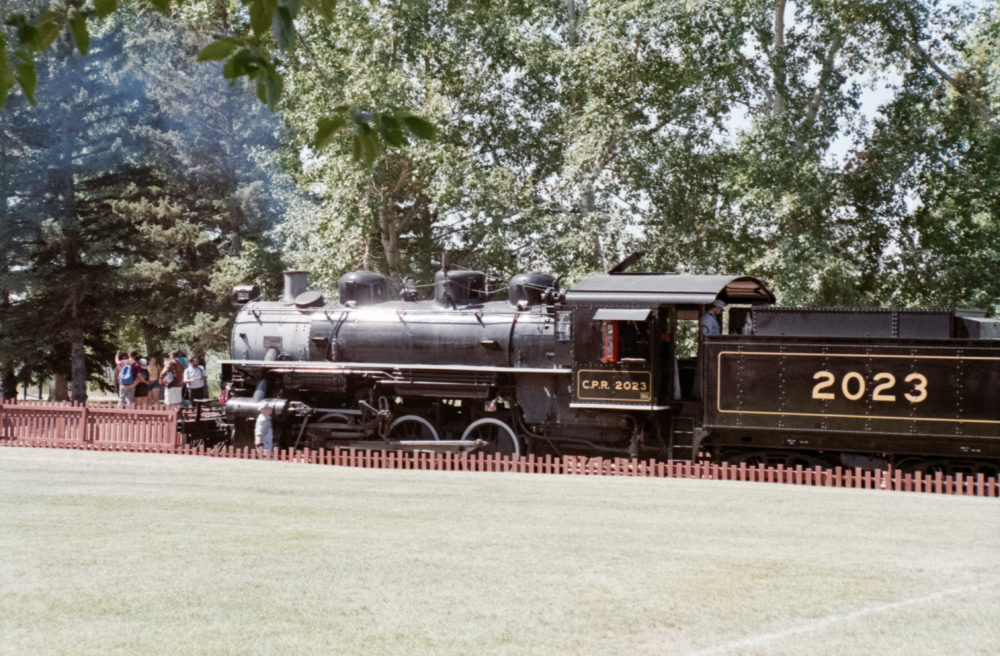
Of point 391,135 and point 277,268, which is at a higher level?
point 277,268

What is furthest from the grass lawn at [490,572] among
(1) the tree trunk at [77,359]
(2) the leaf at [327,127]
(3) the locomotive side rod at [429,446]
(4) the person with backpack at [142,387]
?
(1) the tree trunk at [77,359]

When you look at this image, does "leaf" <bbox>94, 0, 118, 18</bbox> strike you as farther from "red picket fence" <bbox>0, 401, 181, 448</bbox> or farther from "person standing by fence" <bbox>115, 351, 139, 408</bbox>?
"person standing by fence" <bbox>115, 351, 139, 408</bbox>

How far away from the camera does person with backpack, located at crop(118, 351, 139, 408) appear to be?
90.2 ft

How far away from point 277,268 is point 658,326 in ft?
86.6

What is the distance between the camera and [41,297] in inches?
1516

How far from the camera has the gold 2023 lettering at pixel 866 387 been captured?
15.8m

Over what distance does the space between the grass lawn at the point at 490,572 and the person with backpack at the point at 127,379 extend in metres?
14.0

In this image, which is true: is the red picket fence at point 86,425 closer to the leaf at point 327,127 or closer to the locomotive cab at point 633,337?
the locomotive cab at point 633,337

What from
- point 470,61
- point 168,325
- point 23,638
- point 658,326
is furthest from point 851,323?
point 168,325

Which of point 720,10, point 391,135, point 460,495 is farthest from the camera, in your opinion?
point 720,10

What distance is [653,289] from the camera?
17359mm

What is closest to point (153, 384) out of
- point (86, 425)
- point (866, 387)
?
point (86, 425)

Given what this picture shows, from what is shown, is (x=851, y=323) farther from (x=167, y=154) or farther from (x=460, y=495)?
(x=167, y=154)

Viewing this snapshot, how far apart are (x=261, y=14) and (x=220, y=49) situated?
19 cm
